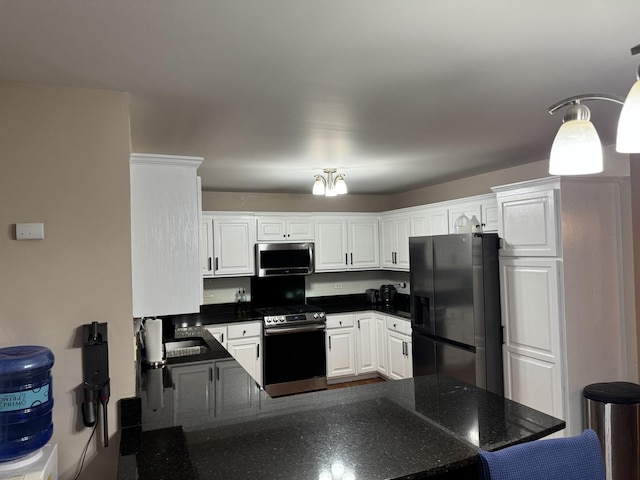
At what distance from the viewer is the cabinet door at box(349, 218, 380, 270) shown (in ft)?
18.5

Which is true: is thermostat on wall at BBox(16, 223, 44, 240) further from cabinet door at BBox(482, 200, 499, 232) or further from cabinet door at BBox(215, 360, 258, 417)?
cabinet door at BBox(482, 200, 499, 232)

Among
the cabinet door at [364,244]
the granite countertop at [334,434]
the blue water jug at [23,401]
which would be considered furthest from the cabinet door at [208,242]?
the blue water jug at [23,401]

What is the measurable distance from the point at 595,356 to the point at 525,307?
1.82 ft

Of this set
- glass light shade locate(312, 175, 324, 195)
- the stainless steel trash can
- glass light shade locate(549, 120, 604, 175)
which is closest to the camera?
glass light shade locate(549, 120, 604, 175)

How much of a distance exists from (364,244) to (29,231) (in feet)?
14.0

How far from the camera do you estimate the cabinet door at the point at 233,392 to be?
199cm

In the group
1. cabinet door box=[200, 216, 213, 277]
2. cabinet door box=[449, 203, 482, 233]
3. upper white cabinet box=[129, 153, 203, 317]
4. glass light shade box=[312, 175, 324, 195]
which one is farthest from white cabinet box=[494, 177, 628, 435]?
cabinet door box=[200, 216, 213, 277]

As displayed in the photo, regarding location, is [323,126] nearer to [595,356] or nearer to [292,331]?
[595,356]

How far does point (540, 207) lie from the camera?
10.2 feet

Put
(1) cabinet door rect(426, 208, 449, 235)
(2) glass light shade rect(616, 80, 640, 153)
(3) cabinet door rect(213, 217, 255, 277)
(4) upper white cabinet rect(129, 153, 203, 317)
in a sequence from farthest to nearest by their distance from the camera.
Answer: (3) cabinet door rect(213, 217, 255, 277) < (1) cabinet door rect(426, 208, 449, 235) < (4) upper white cabinet rect(129, 153, 203, 317) < (2) glass light shade rect(616, 80, 640, 153)

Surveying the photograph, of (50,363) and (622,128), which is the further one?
(50,363)

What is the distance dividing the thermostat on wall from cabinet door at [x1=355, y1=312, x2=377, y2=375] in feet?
12.9

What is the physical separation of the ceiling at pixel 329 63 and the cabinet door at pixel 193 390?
1.49 m

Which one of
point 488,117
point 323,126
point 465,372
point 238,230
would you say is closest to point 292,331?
point 238,230
